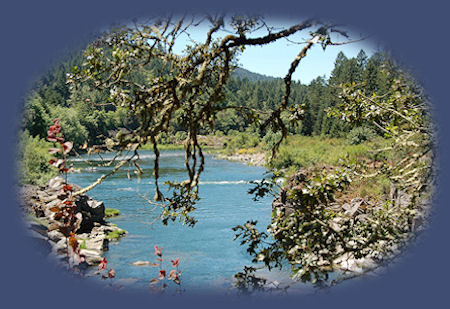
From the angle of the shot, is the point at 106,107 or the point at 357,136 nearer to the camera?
the point at 106,107

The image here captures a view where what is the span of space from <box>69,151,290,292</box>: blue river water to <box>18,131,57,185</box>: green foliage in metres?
1.75

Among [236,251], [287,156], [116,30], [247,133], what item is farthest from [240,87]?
[116,30]

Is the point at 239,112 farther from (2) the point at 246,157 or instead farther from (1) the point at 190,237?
(2) the point at 246,157

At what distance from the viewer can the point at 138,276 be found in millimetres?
9328

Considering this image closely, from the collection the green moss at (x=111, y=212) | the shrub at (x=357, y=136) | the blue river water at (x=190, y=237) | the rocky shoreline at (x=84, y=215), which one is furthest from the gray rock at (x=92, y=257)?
the shrub at (x=357, y=136)

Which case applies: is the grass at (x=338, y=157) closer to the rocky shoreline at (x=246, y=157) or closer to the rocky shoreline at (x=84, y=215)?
the rocky shoreline at (x=246, y=157)

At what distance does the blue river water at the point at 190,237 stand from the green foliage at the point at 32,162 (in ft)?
5.73

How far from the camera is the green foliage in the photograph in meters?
15.7

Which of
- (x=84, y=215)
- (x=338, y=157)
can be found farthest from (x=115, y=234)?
(x=338, y=157)

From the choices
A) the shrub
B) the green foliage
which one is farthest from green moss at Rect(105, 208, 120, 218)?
the shrub

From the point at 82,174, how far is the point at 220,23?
19.9 meters

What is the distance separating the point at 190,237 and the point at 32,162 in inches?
314

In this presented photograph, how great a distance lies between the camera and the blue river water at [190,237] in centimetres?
946

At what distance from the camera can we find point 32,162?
16484 millimetres
